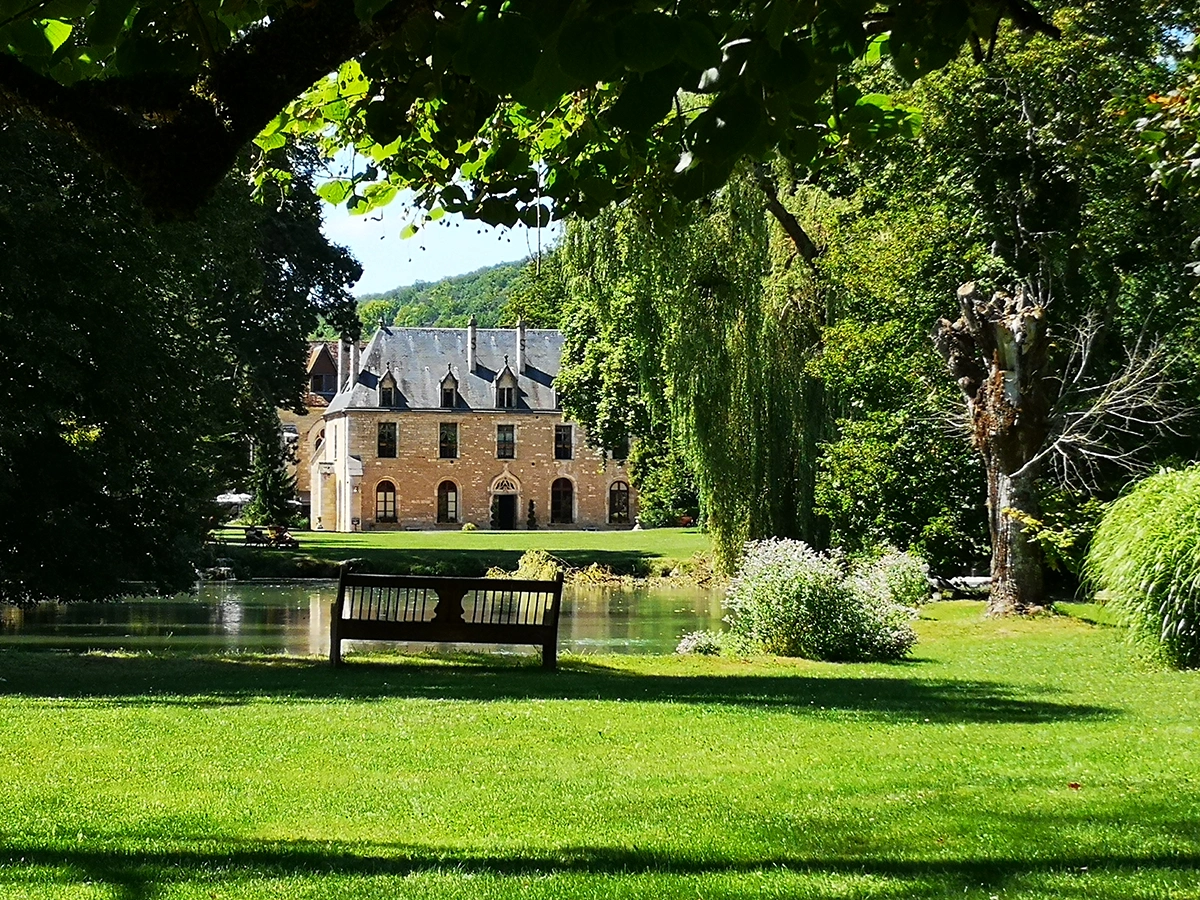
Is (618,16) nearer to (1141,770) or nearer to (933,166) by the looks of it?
(1141,770)

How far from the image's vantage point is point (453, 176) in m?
5.92

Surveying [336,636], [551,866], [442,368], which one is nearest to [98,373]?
[336,636]

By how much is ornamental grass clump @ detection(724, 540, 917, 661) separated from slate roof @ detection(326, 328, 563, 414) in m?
52.5

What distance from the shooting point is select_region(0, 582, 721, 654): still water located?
60.4 ft

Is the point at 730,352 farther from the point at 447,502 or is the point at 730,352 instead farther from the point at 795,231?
the point at 447,502

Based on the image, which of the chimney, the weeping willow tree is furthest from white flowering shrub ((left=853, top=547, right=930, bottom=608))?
the chimney

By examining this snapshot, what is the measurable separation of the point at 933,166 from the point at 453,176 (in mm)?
19221

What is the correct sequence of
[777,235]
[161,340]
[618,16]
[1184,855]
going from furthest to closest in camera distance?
[777,235], [161,340], [1184,855], [618,16]

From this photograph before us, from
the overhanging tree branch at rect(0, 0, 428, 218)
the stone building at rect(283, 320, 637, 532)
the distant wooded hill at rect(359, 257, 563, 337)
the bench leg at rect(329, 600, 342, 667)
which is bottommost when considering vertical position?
the bench leg at rect(329, 600, 342, 667)

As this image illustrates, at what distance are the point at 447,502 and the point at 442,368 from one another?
260 inches

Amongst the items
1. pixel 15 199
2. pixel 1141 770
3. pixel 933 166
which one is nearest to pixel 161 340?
pixel 15 199

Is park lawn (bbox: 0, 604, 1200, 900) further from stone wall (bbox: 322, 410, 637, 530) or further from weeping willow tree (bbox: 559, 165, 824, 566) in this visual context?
stone wall (bbox: 322, 410, 637, 530)

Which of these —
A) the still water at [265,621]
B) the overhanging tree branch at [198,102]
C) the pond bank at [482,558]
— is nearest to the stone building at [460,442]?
the pond bank at [482,558]

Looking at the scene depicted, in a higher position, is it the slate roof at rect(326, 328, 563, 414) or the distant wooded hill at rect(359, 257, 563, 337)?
the distant wooded hill at rect(359, 257, 563, 337)
